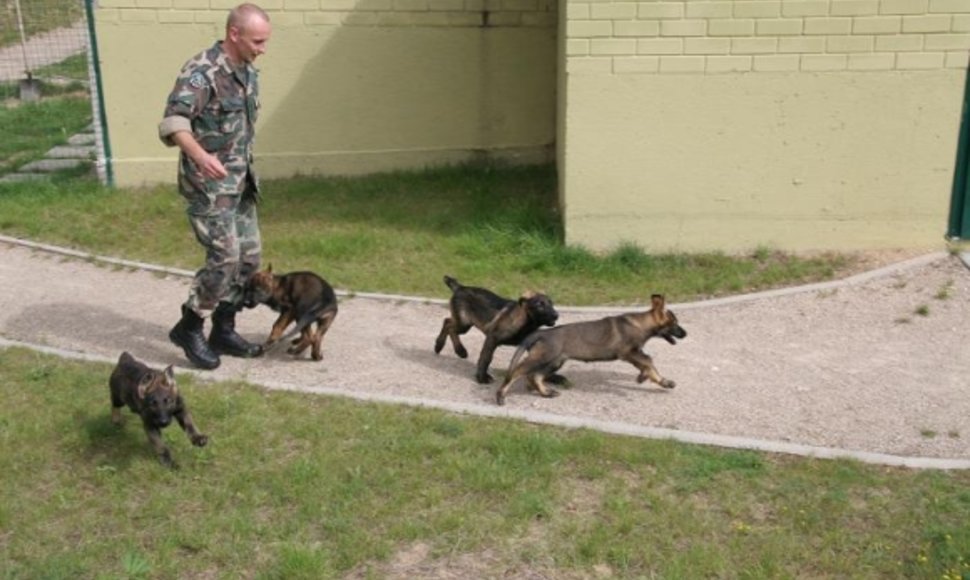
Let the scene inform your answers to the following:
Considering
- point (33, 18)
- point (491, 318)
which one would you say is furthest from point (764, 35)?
point (33, 18)

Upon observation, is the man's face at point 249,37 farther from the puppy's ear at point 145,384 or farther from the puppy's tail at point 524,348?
the puppy's tail at point 524,348

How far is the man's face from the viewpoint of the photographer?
652 centimetres

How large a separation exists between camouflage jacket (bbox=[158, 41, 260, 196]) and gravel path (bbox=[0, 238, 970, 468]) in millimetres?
1346

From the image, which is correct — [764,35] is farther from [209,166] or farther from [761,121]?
[209,166]

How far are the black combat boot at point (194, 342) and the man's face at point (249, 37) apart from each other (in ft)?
5.83

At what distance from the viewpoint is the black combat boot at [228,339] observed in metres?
7.44

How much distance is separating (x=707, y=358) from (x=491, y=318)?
1.67m

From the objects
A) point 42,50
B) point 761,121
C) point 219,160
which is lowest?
point 761,121

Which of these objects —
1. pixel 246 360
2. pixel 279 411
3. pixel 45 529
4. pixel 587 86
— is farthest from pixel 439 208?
pixel 45 529

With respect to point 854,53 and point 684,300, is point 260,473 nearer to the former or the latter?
point 684,300

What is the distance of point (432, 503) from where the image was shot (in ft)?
18.4

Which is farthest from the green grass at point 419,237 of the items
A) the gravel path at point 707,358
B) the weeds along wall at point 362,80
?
the gravel path at point 707,358

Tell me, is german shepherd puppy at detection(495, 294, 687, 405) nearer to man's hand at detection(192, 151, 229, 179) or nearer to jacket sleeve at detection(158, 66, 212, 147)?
man's hand at detection(192, 151, 229, 179)

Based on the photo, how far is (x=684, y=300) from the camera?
8844mm
